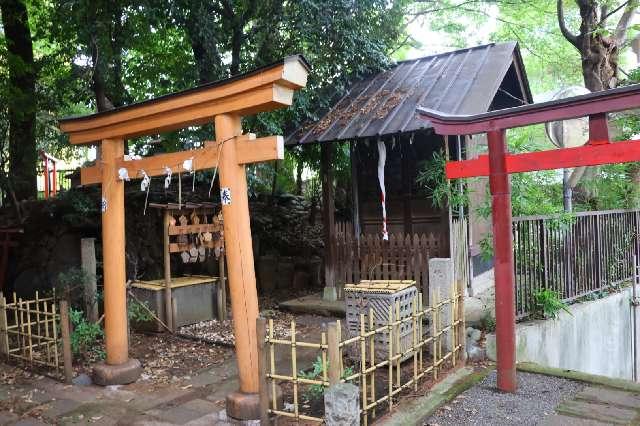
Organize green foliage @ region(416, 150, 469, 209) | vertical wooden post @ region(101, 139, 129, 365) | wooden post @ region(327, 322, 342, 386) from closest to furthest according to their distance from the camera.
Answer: wooden post @ region(327, 322, 342, 386)
vertical wooden post @ region(101, 139, 129, 365)
green foliage @ region(416, 150, 469, 209)

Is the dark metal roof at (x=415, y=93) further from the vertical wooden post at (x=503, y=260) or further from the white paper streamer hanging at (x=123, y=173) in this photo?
the white paper streamer hanging at (x=123, y=173)

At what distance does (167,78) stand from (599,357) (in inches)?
397

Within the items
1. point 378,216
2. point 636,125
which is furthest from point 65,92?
point 636,125

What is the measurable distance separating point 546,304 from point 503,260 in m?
2.46

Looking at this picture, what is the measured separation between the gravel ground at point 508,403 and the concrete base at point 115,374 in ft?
12.5

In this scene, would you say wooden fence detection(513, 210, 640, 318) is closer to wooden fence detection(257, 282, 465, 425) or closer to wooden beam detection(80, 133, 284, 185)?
wooden fence detection(257, 282, 465, 425)

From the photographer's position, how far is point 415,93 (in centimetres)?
936

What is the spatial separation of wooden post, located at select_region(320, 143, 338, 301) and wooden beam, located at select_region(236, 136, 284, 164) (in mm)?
4598

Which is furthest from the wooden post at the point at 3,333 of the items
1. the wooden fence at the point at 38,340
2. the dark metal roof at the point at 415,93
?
the dark metal roof at the point at 415,93

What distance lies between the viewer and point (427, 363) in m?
6.47

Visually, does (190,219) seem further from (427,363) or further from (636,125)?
(636,125)

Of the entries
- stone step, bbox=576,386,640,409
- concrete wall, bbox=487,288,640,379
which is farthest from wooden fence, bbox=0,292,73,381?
stone step, bbox=576,386,640,409

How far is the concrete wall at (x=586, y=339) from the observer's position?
740 centimetres

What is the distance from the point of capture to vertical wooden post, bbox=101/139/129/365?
6.57 metres
